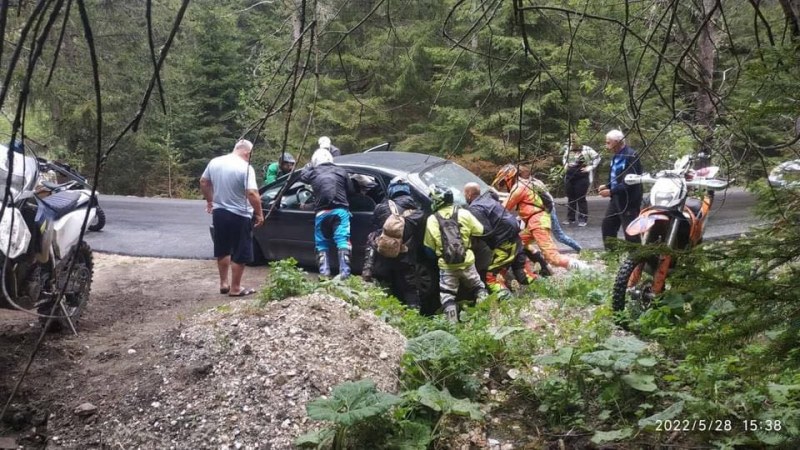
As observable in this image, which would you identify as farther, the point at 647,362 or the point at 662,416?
the point at 647,362

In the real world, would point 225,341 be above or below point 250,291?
above

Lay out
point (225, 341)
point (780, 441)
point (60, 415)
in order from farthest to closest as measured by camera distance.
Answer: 1. point (225, 341)
2. point (60, 415)
3. point (780, 441)

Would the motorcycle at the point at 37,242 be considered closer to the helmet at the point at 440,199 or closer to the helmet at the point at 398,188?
the helmet at the point at 398,188

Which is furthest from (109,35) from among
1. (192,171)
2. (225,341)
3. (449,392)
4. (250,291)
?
(449,392)

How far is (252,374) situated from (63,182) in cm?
786

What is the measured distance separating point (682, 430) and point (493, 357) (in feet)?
4.81

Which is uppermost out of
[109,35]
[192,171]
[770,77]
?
[109,35]

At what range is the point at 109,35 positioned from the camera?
932 inches

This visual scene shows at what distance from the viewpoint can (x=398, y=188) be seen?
7.74m

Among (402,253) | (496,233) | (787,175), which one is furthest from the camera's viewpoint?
(496,233)

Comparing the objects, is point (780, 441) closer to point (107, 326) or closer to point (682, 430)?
point (682, 430)

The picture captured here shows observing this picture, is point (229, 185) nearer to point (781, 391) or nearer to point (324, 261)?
point (324, 261)

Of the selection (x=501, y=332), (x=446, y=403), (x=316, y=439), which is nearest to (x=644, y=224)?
(x=501, y=332)

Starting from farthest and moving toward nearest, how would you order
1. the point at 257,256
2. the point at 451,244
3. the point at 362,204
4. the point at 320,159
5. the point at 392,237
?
the point at 257,256
the point at 362,204
the point at 320,159
the point at 392,237
the point at 451,244
